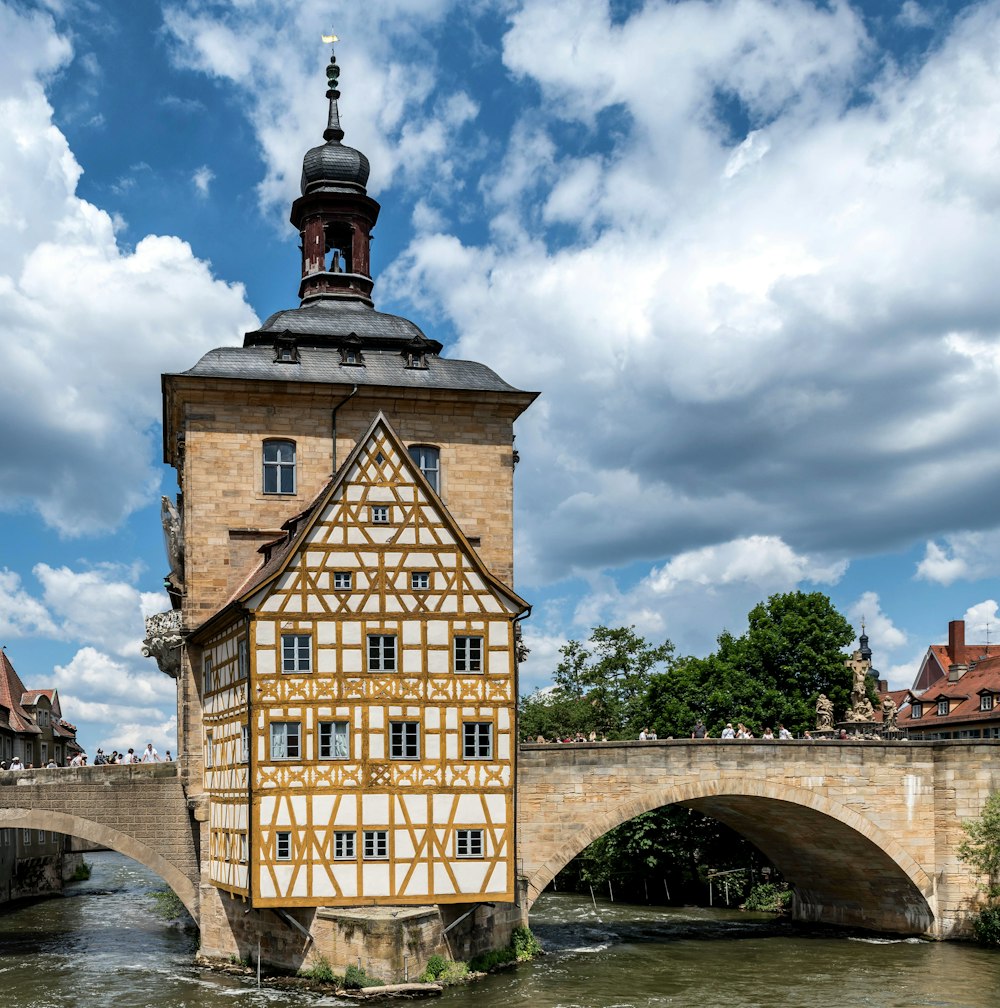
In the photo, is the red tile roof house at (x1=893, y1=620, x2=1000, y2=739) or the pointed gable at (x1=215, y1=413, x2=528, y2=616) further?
the red tile roof house at (x1=893, y1=620, x2=1000, y2=739)

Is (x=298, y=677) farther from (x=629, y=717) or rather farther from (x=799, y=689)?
(x=629, y=717)

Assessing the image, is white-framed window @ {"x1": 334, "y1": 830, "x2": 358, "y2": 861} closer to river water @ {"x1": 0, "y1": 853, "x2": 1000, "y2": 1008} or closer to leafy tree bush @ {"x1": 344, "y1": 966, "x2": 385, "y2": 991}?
leafy tree bush @ {"x1": 344, "y1": 966, "x2": 385, "y2": 991}

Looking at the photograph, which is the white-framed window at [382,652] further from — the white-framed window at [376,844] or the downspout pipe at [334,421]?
the downspout pipe at [334,421]

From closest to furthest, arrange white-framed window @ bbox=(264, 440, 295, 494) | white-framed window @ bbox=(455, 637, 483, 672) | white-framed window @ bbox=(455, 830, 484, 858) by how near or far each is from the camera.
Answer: white-framed window @ bbox=(455, 830, 484, 858)
white-framed window @ bbox=(455, 637, 483, 672)
white-framed window @ bbox=(264, 440, 295, 494)

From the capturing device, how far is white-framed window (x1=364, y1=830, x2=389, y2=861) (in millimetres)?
31328

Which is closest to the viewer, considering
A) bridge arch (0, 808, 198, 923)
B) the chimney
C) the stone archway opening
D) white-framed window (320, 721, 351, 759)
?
white-framed window (320, 721, 351, 759)

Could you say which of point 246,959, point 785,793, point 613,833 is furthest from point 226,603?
point 613,833

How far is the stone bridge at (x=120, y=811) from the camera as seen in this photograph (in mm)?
35156

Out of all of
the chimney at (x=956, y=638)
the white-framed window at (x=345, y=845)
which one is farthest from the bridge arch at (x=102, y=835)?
the chimney at (x=956, y=638)

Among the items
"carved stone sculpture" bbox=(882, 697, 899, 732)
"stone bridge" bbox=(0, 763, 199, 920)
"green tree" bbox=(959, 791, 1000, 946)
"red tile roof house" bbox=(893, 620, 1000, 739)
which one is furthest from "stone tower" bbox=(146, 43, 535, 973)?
"red tile roof house" bbox=(893, 620, 1000, 739)

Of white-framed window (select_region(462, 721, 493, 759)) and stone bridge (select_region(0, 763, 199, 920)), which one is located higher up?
white-framed window (select_region(462, 721, 493, 759))

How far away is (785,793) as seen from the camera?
3834cm

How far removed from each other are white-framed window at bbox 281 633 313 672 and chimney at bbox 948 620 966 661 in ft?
166

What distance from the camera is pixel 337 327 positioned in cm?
3956
